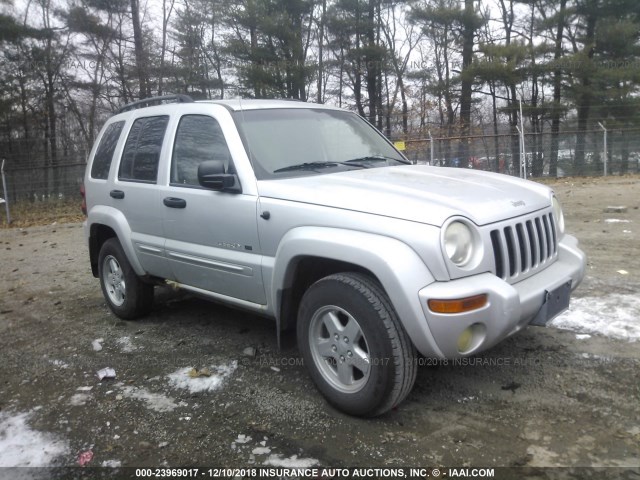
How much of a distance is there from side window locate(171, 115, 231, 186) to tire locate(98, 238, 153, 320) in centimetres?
114

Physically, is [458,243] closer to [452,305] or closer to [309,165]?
[452,305]

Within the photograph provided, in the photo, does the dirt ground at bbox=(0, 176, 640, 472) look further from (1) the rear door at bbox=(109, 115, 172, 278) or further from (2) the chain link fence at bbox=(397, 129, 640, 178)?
(2) the chain link fence at bbox=(397, 129, 640, 178)

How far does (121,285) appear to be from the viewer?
493cm

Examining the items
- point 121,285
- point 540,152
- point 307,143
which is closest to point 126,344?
point 121,285

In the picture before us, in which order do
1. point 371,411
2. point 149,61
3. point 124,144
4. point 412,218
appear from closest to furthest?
point 412,218 < point 371,411 < point 124,144 < point 149,61

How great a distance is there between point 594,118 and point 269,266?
74.6ft

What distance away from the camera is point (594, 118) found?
22.1 meters

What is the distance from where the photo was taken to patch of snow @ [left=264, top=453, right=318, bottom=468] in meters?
2.62

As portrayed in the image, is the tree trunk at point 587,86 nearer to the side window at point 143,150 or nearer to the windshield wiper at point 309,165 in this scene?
the windshield wiper at point 309,165

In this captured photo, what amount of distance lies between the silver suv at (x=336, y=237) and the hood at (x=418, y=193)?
0.01m

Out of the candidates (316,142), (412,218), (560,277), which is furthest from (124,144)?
(560,277)

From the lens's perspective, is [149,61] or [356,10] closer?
[149,61]

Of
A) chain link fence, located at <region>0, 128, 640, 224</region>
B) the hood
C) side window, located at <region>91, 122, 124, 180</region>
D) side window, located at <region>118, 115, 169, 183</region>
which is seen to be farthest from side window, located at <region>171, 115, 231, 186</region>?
chain link fence, located at <region>0, 128, 640, 224</region>

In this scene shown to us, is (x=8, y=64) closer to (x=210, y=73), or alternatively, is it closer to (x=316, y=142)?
(x=210, y=73)
